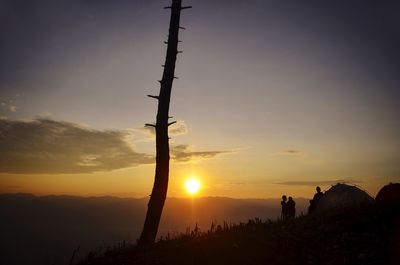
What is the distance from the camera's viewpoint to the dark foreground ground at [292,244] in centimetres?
852

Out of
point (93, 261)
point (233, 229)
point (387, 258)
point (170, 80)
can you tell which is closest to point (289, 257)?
point (387, 258)

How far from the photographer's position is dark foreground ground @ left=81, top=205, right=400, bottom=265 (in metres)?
8.52

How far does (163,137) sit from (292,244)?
7.88m

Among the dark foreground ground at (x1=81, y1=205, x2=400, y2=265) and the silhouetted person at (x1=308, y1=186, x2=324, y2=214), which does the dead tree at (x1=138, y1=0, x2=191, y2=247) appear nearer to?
the dark foreground ground at (x1=81, y1=205, x2=400, y2=265)

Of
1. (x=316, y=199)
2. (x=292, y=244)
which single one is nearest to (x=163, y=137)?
(x=292, y=244)

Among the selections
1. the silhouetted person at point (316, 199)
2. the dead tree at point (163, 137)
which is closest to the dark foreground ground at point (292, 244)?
the dead tree at point (163, 137)

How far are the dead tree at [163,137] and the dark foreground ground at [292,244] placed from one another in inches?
150

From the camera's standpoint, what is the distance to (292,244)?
9.26m

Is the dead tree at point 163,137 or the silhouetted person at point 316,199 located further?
the silhouetted person at point 316,199

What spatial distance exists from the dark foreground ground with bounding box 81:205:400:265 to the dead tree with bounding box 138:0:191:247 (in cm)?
380

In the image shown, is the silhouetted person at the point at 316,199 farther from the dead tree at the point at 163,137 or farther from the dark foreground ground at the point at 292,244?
the dark foreground ground at the point at 292,244

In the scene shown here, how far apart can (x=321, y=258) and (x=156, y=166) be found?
847cm

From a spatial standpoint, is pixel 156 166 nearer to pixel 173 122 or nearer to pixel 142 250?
pixel 173 122

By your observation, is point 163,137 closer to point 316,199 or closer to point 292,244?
point 292,244
